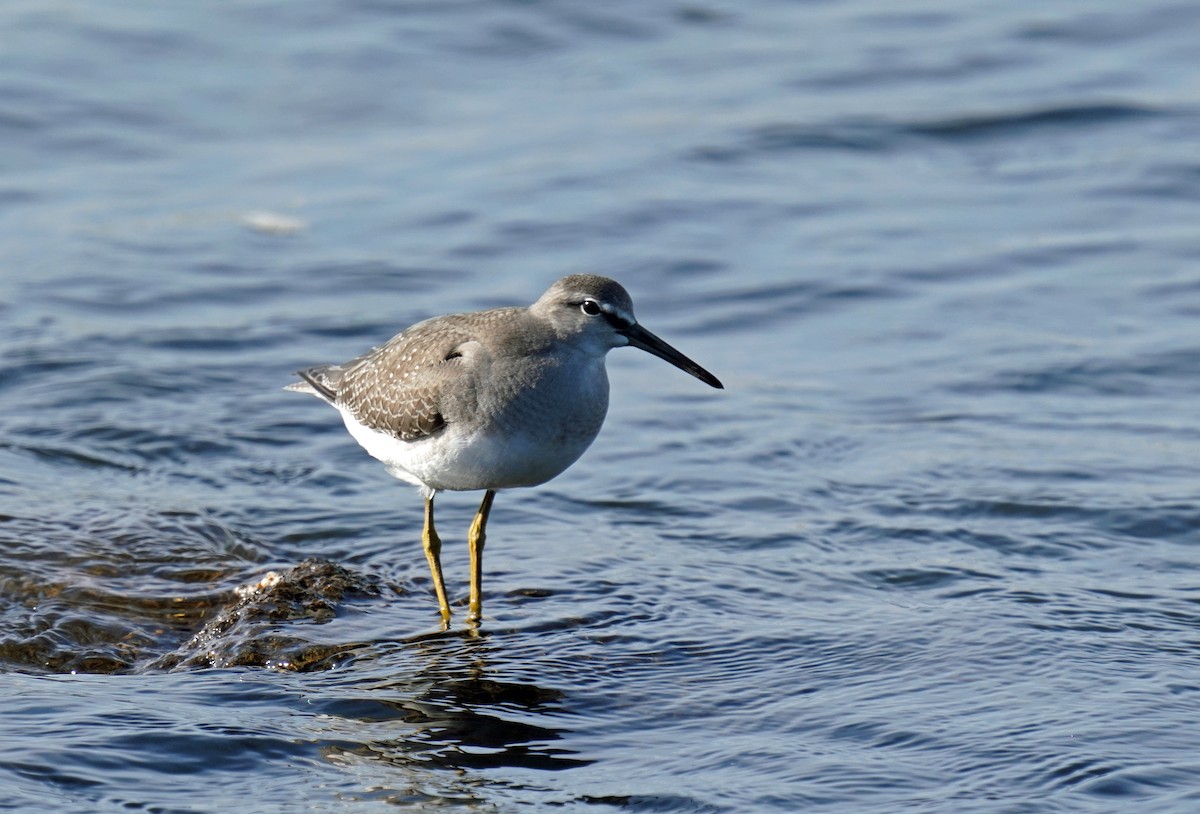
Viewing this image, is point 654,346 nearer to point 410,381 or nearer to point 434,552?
point 410,381

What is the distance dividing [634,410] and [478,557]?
3.17 m

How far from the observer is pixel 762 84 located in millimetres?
18266

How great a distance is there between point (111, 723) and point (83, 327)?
6.63 m

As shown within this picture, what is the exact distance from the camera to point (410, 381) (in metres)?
8.24

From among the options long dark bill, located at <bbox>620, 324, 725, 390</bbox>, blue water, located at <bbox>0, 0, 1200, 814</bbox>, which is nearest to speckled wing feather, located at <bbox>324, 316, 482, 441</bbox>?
long dark bill, located at <bbox>620, 324, 725, 390</bbox>

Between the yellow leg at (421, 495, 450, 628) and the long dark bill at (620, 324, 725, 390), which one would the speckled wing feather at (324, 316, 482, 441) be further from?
the long dark bill at (620, 324, 725, 390)

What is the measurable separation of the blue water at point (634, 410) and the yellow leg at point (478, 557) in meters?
0.14

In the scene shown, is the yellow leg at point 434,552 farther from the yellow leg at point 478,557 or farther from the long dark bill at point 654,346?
the long dark bill at point 654,346

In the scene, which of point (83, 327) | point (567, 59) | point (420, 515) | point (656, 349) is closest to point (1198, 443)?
point (656, 349)

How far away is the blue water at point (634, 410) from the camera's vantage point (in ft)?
22.5

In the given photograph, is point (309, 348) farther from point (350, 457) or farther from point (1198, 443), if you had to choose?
point (1198, 443)

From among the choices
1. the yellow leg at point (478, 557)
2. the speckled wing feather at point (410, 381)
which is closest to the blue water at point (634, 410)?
the yellow leg at point (478, 557)

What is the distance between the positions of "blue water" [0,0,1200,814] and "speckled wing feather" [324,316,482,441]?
39.0 inches

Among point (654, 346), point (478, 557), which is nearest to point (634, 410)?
point (478, 557)
